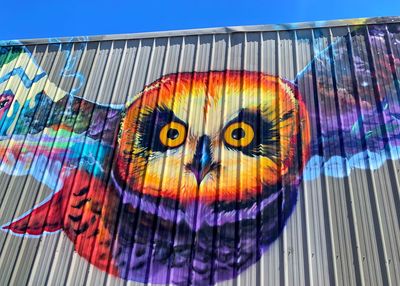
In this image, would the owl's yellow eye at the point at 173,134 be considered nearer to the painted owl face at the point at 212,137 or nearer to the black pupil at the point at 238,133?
the painted owl face at the point at 212,137

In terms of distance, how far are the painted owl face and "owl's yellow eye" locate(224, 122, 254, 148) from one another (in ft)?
0.05

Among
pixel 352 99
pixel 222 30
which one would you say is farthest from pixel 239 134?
pixel 222 30

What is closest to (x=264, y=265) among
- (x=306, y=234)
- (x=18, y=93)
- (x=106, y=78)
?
(x=306, y=234)

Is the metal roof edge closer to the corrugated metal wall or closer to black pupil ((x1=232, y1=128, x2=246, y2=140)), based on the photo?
the corrugated metal wall

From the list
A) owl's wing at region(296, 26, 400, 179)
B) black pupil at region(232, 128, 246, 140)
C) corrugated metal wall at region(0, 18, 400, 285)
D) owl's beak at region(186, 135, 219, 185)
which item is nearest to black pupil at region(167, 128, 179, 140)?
owl's beak at region(186, 135, 219, 185)

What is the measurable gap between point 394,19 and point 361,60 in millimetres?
1006

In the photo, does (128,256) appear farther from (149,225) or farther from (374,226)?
(374,226)

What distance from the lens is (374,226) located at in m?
4.41

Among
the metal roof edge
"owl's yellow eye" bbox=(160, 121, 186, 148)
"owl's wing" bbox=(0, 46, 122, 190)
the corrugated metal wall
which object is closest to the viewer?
the corrugated metal wall

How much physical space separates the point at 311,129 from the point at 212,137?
1.43 m

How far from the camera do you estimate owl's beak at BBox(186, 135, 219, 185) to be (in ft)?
17.2

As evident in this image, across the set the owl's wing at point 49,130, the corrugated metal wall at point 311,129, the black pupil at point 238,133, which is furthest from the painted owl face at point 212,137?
the owl's wing at point 49,130

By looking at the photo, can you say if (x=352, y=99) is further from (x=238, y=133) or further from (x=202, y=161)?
(x=202, y=161)

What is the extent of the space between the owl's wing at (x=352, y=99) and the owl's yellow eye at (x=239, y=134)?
2.93ft
